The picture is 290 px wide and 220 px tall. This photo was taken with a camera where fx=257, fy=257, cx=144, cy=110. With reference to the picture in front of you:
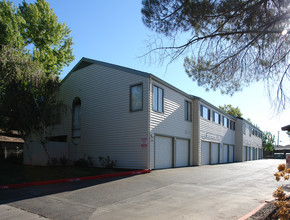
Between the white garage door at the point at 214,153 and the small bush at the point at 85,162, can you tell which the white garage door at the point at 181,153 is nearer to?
the white garage door at the point at 214,153

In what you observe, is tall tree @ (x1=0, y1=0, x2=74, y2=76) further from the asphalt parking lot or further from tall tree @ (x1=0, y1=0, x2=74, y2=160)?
the asphalt parking lot

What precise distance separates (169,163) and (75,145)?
7.37 meters

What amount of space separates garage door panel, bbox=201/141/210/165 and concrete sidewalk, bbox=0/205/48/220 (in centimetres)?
1687

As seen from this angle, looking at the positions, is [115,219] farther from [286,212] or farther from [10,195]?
[10,195]

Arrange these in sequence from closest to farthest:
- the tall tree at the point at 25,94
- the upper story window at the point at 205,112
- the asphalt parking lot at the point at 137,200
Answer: the asphalt parking lot at the point at 137,200, the tall tree at the point at 25,94, the upper story window at the point at 205,112

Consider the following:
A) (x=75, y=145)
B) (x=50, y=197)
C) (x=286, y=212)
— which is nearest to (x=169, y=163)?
(x=75, y=145)

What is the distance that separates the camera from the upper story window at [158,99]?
15.6 meters

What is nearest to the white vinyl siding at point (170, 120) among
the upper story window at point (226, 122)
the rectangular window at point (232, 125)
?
the upper story window at point (226, 122)

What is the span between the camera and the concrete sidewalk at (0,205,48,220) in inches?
222

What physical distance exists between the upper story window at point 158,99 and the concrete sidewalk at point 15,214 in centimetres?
1019

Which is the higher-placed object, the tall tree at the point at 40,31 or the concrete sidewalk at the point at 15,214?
the tall tree at the point at 40,31

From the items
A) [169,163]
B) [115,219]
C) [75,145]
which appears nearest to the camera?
[115,219]

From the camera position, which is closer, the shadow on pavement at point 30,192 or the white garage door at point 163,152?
the shadow on pavement at point 30,192

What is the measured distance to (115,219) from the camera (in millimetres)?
5539
